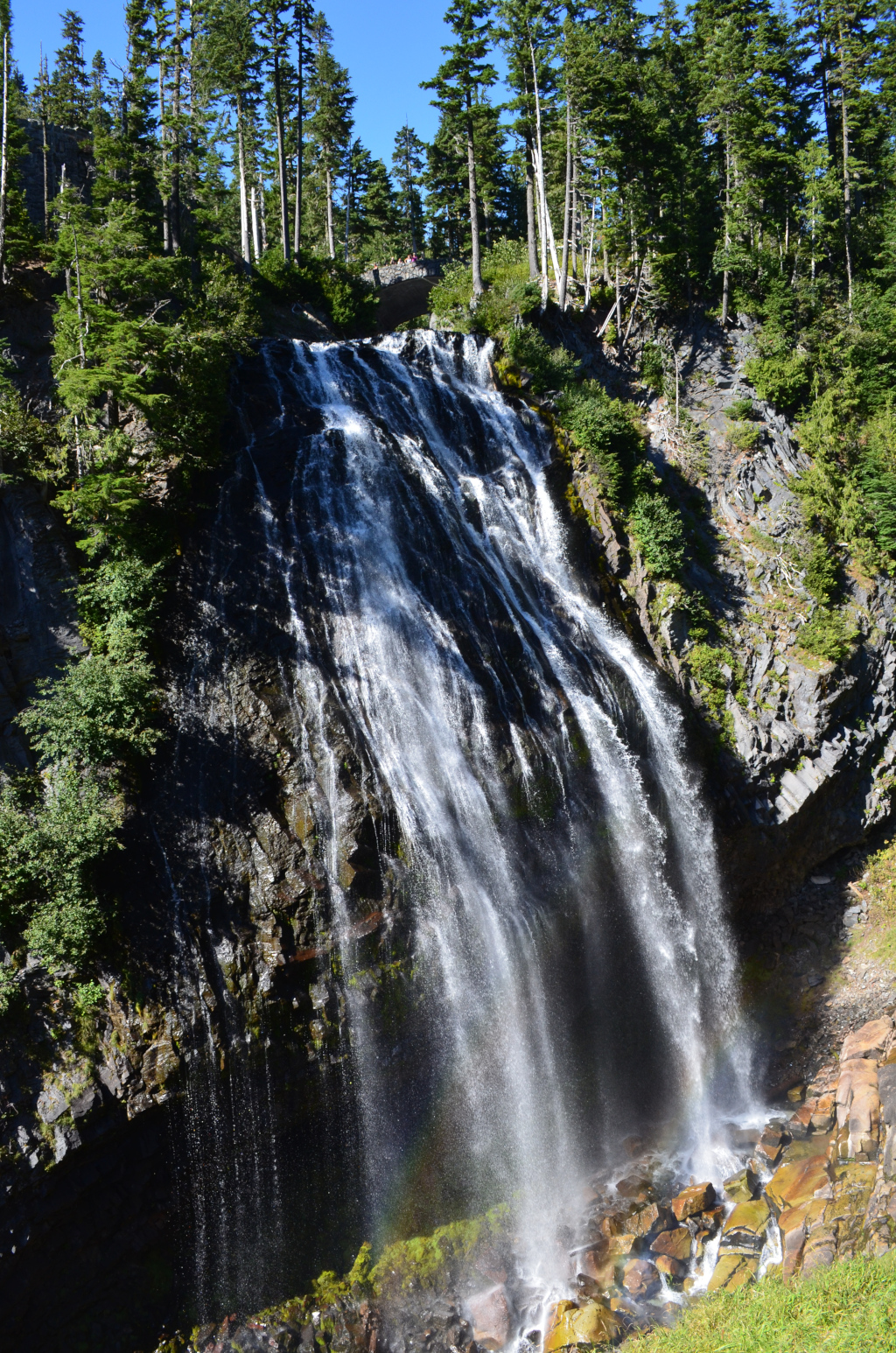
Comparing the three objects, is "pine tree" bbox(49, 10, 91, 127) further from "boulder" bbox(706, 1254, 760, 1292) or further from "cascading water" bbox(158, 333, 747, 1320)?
"boulder" bbox(706, 1254, 760, 1292)

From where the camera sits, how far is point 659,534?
21344 millimetres

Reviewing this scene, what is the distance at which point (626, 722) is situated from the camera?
17828mm

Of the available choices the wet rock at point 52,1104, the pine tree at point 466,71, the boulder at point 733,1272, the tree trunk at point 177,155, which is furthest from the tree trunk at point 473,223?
the boulder at point 733,1272

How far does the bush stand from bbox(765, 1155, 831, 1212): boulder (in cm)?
1373

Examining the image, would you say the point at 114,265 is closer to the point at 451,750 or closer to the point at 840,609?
the point at 451,750

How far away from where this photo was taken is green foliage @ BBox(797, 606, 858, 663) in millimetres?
20422

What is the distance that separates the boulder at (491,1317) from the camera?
12.1m

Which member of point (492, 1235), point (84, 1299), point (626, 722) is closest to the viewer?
point (84, 1299)

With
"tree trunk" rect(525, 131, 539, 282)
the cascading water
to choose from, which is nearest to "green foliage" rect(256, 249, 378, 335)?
"tree trunk" rect(525, 131, 539, 282)

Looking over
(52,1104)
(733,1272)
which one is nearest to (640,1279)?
(733,1272)

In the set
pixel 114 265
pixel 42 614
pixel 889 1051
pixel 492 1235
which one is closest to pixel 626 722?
pixel 889 1051

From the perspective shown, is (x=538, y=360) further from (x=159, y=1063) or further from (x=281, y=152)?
(x=159, y=1063)

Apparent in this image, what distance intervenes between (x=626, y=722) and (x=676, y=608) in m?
4.51

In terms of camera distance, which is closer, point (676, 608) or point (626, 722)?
point (626, 722)
